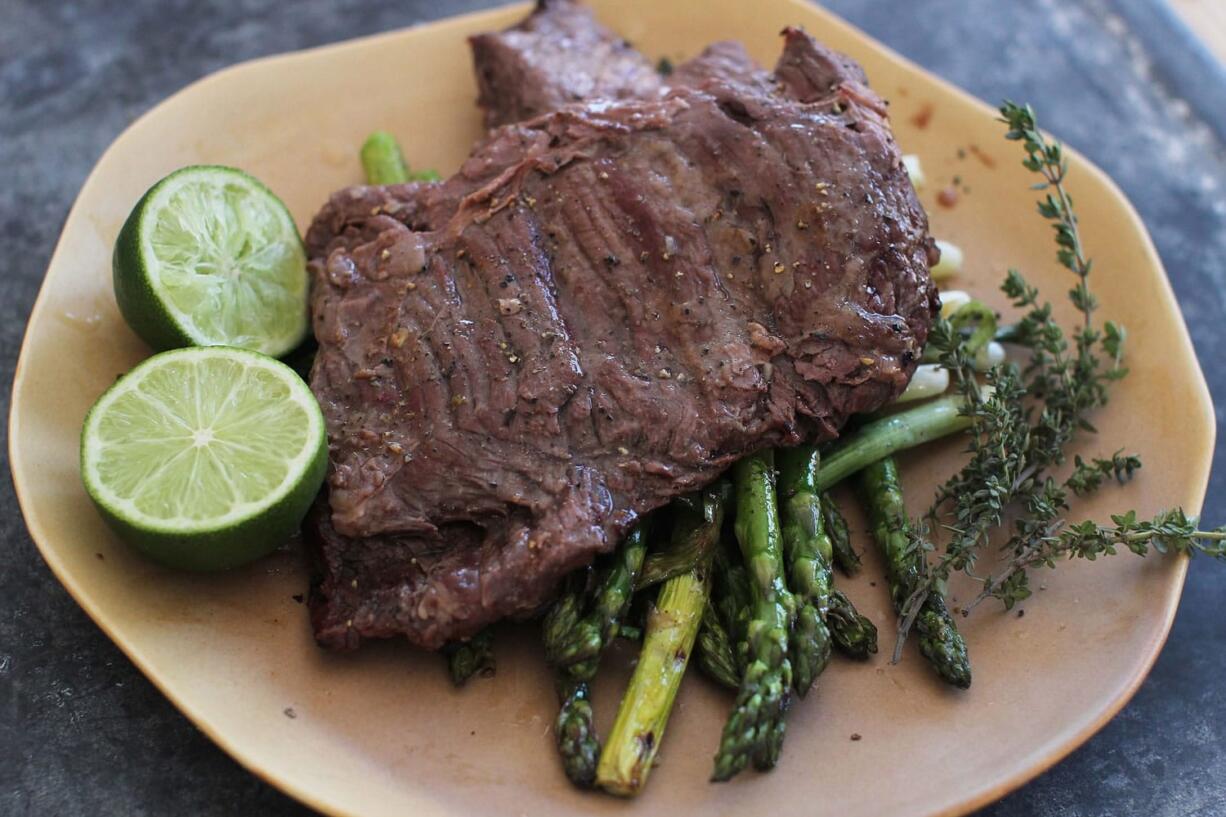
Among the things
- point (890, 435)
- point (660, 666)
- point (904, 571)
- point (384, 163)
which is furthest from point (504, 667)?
point (384, 163)

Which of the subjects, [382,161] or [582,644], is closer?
[582,644]

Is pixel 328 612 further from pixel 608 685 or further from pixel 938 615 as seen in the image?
pixel 938 615

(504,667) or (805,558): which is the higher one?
(805,558)

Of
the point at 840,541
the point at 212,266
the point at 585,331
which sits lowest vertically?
the point at 212,266

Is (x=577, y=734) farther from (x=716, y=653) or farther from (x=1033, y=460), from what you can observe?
(x=1033, y=460)

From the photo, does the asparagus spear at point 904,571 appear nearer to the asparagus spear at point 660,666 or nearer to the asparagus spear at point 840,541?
the asparagus spear at point 840,541

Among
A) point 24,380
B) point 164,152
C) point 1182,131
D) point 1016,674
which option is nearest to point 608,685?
point 1016,674
